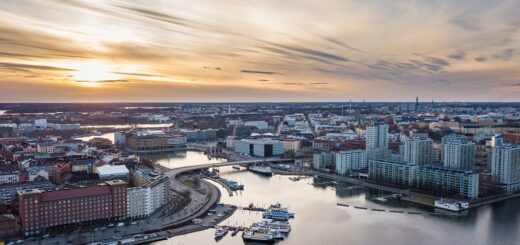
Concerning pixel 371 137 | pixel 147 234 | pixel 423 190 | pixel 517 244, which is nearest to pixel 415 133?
pixel 371 137

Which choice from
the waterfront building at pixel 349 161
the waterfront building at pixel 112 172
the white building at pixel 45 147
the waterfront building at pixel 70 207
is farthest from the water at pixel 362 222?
the white building at pixel 45 147

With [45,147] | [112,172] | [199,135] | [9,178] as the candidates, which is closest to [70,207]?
[112,172]

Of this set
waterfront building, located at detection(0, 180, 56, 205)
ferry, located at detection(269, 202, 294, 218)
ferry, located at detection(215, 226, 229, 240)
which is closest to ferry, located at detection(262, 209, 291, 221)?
ferry, located at detection(269, 202, 294, 218)

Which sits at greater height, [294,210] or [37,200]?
[37,200]

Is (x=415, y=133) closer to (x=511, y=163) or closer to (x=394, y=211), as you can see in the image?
(x=511, y=163)

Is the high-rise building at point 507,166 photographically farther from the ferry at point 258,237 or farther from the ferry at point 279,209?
the ferry at point 258,237

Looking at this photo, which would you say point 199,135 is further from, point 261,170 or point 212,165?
point 261,170

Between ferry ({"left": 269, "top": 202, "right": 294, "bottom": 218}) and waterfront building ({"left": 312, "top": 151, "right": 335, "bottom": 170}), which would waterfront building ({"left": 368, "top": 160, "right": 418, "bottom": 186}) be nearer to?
waterfront building ({"left": 312, "top": 151, "right": 335, "bottom": 170})
